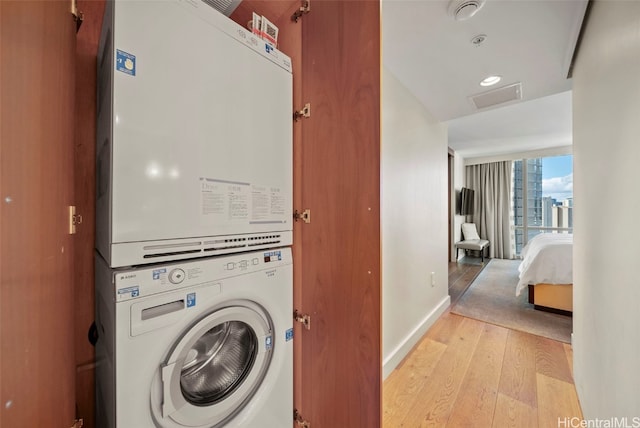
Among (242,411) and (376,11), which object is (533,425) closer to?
(242,411)

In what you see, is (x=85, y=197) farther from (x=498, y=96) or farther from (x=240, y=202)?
(x=498, y=96)

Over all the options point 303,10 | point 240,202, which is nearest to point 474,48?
point 303,10

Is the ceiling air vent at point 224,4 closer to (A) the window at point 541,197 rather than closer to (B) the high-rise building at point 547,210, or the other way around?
(A) the window at point 541,197

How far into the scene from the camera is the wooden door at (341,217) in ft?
3.07

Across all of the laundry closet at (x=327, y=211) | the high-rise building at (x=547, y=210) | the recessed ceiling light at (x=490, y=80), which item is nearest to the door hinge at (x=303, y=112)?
the laundry closet at (x=327, y=211)

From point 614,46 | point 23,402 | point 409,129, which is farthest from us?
point 409,129

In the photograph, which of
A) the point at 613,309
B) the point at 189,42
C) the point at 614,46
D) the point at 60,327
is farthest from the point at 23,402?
the point at 614,46

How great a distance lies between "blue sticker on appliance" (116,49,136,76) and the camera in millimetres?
700

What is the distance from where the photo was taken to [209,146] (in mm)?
875

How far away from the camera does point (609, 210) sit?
40.2 inches

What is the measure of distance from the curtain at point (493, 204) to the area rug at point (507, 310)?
2.13m

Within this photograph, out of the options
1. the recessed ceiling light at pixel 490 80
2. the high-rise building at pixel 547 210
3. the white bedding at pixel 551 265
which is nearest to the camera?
the recessed ceiling light at pixel 490 80

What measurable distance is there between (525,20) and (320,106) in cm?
129

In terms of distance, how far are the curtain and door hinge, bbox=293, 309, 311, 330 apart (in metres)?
6.36
